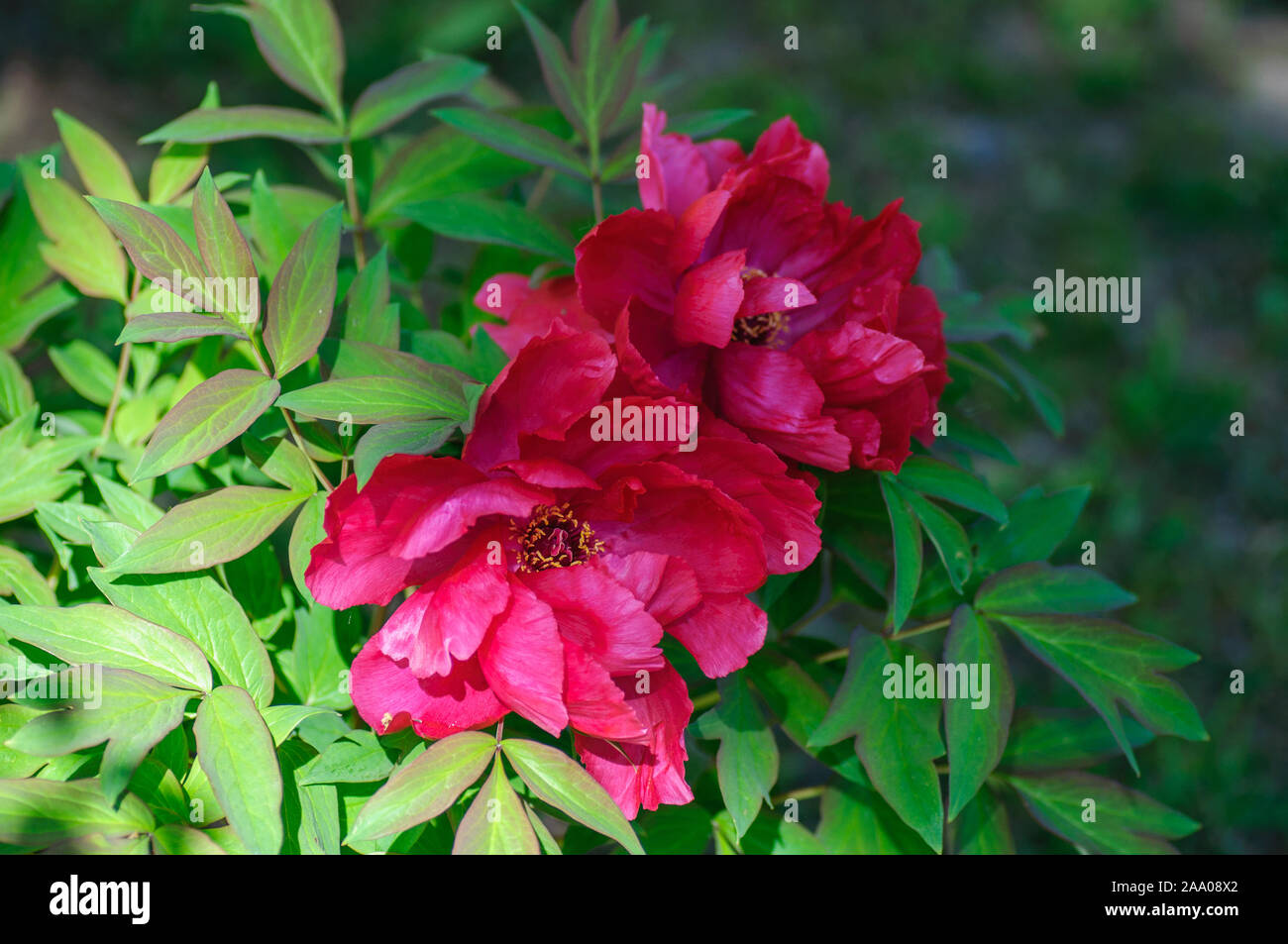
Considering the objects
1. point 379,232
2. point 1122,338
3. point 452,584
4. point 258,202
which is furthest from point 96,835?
point 1122,338

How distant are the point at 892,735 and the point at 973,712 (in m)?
0.06

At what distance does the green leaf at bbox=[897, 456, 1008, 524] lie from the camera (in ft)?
2.83

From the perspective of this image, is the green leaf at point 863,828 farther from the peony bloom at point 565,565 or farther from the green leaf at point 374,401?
the green leaf at point 374,401

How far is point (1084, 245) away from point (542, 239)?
2.47 m

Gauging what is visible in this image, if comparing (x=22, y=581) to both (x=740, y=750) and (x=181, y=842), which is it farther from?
(x=740, y=750)

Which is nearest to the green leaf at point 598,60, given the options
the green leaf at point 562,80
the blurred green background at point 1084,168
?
the green leaf at point 562,80

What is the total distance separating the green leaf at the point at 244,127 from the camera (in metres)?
0.92

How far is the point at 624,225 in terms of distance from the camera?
77 centimetres

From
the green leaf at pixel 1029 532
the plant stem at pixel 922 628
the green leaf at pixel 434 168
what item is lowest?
the plant stem at pixel 922 628

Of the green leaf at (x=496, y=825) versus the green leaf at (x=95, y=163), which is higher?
the green leaf at (x=95, y=163)

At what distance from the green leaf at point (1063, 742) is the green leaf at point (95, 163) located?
2.91ft

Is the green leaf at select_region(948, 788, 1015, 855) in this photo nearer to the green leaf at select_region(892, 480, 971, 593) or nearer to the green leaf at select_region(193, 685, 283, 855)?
the green leaf at select_region(892, 480, 971, 593)

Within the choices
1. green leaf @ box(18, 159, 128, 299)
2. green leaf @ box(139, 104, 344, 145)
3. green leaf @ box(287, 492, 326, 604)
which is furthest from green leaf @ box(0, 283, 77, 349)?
green leaf @ box(287, 492, 326, 604)

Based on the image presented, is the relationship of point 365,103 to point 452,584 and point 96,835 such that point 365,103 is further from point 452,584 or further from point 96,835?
point 96,835
